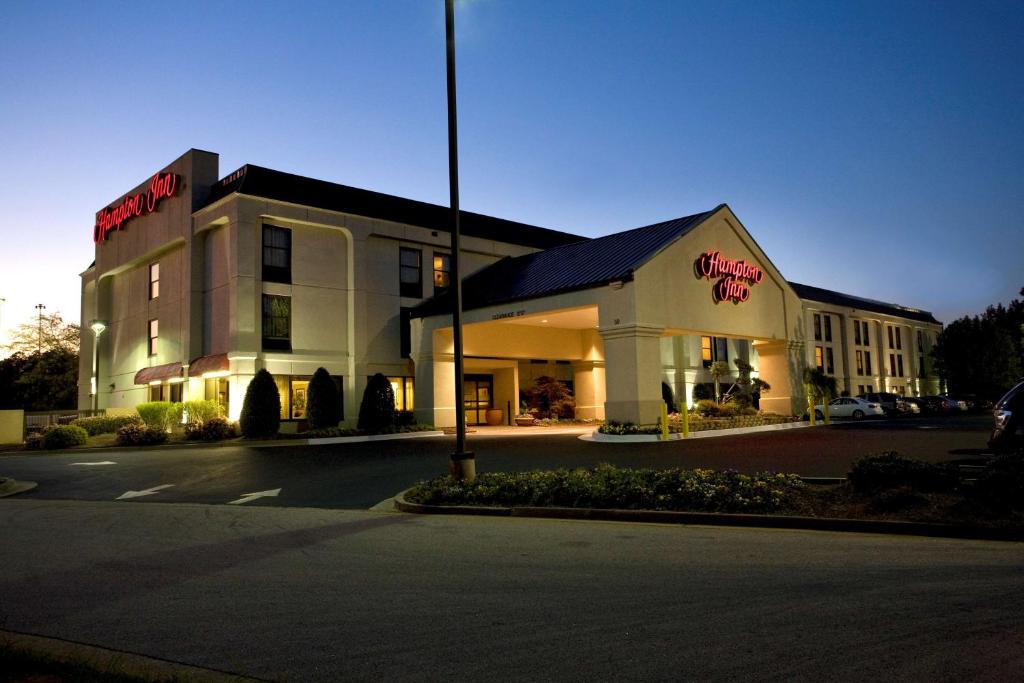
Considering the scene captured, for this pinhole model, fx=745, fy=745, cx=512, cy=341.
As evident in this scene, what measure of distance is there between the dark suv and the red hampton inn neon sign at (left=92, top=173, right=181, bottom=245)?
32.5m

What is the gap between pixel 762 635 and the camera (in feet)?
16.7

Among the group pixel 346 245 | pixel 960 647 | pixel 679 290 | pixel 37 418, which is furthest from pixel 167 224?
pixel 960 647

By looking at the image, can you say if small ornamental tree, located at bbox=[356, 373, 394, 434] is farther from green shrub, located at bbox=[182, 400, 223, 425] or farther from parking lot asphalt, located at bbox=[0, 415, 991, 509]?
green shrub, located at bbox=[182, 400, 223, 425]

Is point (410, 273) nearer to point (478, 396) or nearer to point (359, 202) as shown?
point (359, 202)

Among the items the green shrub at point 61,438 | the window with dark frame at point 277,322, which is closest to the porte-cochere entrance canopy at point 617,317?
the window with dark frame at point 277,322

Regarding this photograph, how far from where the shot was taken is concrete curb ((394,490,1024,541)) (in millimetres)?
8388

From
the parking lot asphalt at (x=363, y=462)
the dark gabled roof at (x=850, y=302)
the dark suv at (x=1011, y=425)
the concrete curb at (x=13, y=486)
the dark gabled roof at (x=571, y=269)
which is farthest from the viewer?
the dark gabled roof at (x=850, y=302)

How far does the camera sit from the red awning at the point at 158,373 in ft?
109

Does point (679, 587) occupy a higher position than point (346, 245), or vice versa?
point (346, 245)

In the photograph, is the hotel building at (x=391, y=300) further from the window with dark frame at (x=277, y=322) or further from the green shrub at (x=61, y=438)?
the green shrub at (x=61, y=438)

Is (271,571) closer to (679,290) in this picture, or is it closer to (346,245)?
(679,290)

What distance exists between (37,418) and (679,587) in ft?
131

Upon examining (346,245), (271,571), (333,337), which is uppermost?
(346,245)

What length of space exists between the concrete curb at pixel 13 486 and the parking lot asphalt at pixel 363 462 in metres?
0.32
